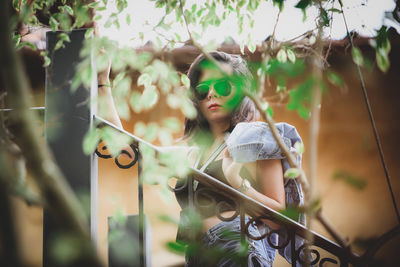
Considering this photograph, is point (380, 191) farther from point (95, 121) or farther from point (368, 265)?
point (95, 121)

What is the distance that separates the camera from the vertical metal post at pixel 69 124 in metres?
1.33

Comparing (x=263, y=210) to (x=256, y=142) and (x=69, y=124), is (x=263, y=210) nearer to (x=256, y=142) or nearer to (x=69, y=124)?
(x=256, y=142)

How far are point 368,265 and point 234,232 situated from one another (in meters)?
0.81

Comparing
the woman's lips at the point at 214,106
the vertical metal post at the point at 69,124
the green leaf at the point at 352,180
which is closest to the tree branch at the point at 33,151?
the green leaf at the point at 352,180

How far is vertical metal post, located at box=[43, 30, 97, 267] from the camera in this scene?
4.35 feet

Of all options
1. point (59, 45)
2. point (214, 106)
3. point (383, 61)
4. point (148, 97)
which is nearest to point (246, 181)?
point (148, 97)

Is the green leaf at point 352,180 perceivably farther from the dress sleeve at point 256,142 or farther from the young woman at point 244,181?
the dress sleeve at point 256,142

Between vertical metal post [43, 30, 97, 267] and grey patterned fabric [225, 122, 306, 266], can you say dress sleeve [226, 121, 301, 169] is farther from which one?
vertical metal post [43, 30, 97, 267]

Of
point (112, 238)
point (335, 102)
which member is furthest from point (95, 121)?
point (335, 102)

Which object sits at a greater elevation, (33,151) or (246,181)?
(33,151)

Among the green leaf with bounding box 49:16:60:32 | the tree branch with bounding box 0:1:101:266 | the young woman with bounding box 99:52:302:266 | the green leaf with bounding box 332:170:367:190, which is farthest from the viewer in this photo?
the young woman with bounding box 99:52:302:266

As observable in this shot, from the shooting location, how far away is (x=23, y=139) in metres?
0.50

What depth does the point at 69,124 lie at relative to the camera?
53.7 inches

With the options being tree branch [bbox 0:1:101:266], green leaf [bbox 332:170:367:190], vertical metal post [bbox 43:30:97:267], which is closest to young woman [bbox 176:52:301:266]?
vertical metal post [bbox 43:30:97:267]
